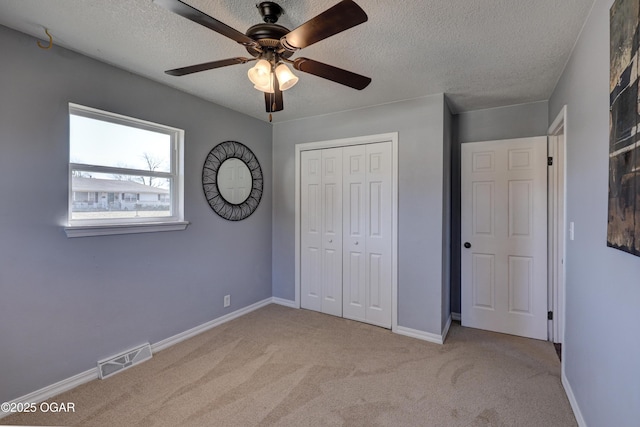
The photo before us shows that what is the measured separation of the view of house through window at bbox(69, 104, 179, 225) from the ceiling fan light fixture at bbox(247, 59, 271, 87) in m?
1.46

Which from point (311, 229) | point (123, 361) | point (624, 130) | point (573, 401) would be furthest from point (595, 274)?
point (123, 361)

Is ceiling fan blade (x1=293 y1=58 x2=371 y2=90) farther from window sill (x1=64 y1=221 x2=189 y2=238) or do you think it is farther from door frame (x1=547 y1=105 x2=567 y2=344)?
door frame (x1=547 y1=105 x2=567 y2=344)

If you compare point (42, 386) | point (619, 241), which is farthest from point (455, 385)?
point (42, 386)

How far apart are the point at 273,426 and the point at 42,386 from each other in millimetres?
1570

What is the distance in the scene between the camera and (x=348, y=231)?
11.0ft

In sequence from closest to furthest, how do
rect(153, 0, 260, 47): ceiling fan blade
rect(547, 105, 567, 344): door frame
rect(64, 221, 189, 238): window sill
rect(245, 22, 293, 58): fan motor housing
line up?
rect(153, 0, 260, 47): ceiling fan blade < rect(245, 22, 293, 58): fan motor housing < rect(64, 221, 189, 238): window sill < rect(547, 105, 567, 344): door frame

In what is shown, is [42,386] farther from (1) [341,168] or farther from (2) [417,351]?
(1) [341,168]

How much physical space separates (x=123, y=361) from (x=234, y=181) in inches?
75.1

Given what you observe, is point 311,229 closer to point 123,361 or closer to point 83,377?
point 123,361

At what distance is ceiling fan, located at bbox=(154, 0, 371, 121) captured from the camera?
122 centimetres

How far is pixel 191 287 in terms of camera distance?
2902mm

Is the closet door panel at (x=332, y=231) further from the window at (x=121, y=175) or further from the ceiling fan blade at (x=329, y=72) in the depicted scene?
the ceiling fan blade at (x=329, y=72)

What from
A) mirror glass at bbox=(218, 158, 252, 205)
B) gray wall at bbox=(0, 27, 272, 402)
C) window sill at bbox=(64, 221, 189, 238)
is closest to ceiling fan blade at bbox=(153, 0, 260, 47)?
gray wall at bbox=(0, 27, 272, 402)

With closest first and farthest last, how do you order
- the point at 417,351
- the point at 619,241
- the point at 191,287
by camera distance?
1. the point at 619,241
2. the point at 417,351
3. the point at 191,287
